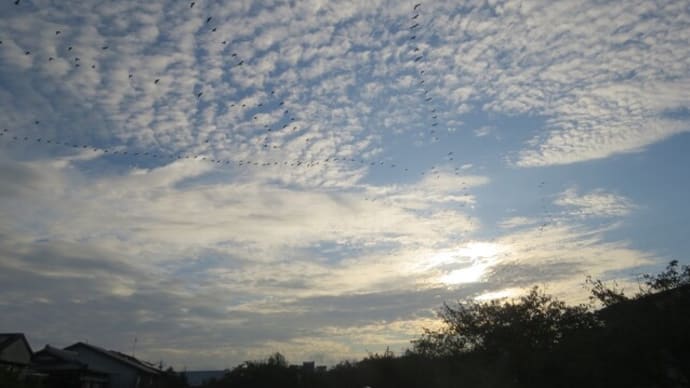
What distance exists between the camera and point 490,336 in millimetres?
31688

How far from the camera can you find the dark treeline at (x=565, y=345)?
22344 millimetres

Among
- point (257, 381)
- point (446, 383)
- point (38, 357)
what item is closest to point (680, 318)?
point (446, 383)

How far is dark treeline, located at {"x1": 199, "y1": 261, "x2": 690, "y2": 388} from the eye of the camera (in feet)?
73.3

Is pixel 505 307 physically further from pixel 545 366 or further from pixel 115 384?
pixel 115 384

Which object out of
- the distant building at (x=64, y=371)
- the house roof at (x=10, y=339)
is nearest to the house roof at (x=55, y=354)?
the distant building at (x=64, y=371)

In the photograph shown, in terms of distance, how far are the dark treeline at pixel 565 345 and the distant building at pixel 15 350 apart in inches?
1066

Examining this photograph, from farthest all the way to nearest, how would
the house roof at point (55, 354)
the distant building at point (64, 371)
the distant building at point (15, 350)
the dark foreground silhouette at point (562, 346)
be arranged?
the house roof at point (55, 354) → the distant building at point (64, 371) → the distant building at point (15, 350) → the dark foreground silhouette at point (562, 346)

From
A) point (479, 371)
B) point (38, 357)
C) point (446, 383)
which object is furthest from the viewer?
point (38, 357)

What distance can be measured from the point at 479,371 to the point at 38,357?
33814mm

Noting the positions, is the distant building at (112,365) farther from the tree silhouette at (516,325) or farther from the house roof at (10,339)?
the tree silhouette at (516,325)

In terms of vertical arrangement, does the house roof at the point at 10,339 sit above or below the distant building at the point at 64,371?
above

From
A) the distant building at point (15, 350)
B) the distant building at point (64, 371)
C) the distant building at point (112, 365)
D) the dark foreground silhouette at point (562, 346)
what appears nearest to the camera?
the dark foreground silhouette at point (562, 346)

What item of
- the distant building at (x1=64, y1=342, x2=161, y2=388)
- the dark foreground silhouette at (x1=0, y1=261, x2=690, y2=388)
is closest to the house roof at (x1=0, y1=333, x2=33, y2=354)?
the distant building at (x1=64, y1=342, x2=161, y2=388)

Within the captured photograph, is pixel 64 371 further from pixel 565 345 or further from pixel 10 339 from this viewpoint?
pixel 565 345
